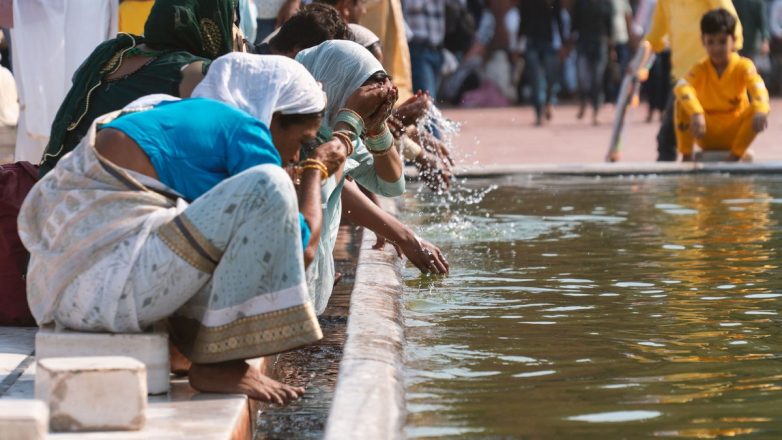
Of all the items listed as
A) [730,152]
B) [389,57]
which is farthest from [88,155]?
[730,152]

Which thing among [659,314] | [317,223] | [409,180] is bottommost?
[409,180]

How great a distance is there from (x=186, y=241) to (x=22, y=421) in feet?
2.74

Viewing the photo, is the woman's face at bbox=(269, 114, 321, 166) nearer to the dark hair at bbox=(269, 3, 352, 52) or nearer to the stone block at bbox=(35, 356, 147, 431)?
the stone block at bbox=(35, 356, 147, 431)

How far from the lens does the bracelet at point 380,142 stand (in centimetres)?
576

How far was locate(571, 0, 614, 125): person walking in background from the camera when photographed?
67.6 ft

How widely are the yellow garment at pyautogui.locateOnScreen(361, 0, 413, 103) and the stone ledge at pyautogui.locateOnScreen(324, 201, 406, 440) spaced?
14.6 ft

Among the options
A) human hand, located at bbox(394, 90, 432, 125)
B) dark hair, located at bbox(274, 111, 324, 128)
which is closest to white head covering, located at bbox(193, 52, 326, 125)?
dark hair, located at bbox(274, 111, 324, 128)

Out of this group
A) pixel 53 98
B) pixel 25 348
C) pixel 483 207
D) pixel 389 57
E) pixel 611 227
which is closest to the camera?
pixel 25 348

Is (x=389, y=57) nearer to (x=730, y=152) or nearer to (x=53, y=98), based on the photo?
(x=730, y=152)

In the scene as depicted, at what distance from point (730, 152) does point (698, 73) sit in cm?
63

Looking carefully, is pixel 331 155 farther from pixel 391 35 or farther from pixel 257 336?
pixel 391 35

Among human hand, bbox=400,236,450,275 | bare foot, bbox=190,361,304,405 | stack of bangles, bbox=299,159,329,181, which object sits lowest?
human hand, bbox=400,236,450,275

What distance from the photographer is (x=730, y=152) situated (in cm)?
1201

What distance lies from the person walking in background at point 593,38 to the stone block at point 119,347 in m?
16.8
